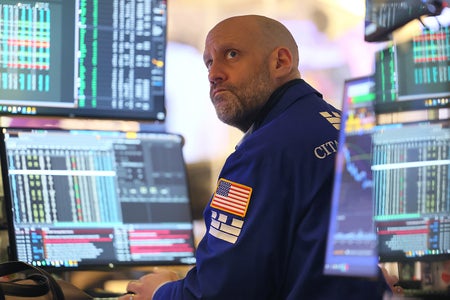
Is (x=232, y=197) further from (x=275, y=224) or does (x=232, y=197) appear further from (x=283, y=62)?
(x=283, y=62)

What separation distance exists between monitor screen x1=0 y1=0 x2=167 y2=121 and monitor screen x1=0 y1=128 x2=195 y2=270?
0.10 meters

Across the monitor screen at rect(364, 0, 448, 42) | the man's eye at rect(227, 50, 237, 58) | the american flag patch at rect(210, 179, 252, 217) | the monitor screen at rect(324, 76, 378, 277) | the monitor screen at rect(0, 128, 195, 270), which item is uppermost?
the monitor screen at rect(364, 0, 448, 42)

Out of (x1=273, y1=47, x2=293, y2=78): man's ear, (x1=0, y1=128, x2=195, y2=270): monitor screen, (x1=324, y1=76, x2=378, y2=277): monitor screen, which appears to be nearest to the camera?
(x1=324, y1=76, x2=378, y2=277): monitor screen

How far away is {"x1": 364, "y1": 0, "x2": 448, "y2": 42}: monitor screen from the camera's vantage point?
87cm

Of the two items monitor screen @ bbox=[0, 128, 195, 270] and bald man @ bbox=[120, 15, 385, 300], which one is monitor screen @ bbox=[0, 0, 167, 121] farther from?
bald man @ bbox=[120, 15, 385, 300]

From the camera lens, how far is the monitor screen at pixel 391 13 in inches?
34.3

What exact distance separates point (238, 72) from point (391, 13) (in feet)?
4.54

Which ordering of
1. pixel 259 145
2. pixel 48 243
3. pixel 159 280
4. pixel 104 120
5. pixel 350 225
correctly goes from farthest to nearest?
pixel 104 120 → pixel 48 243 → pixel 159 280 → pixel 259 145 → pixel 350 225

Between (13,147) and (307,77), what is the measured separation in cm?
117

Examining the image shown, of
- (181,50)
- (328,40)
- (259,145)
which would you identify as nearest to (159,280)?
(259,145)

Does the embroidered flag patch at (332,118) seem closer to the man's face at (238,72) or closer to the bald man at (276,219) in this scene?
the bald man at (276,219)

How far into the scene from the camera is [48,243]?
265 centimetres

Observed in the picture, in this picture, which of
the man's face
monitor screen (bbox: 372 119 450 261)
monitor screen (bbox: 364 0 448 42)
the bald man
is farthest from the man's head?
monitor screen (bbox: 364 0 448 42)

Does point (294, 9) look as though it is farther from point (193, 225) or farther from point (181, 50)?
point (193, 225)
